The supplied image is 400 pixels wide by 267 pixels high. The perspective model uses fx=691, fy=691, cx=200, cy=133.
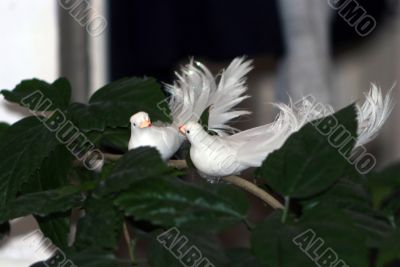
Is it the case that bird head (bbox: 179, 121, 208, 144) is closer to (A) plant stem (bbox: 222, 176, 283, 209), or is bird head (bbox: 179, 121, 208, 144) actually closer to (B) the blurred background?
(A) plant stem (bbox: 222, 176, 283, 209)

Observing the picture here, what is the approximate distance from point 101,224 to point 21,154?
0.30 feet

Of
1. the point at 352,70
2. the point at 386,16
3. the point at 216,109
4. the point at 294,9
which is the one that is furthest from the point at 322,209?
the point at 352,70

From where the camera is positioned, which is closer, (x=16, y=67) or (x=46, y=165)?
(x=46, y=165)

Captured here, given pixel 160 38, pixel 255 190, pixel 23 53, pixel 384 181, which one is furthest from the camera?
pixel 160 38

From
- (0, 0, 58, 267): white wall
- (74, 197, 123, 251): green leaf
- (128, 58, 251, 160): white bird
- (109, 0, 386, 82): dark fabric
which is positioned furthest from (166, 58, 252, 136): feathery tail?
(109, 0, 386, 82): dark fabric

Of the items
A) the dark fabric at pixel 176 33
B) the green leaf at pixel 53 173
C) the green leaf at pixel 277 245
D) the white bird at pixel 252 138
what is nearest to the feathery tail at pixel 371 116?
the white bird at pixel 252 138

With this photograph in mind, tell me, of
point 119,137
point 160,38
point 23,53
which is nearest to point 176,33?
point 160,38

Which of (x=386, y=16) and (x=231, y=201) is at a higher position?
(x=386, y=16)

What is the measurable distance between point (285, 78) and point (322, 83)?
0.08 m

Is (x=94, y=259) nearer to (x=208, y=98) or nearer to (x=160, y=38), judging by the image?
(x=208, y=98)

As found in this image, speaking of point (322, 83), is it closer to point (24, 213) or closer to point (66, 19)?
point (66, 19)

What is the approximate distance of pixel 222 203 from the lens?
0.42 metres

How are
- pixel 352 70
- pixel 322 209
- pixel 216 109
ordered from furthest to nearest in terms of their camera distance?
pixel 352 70
pixel 216 109
pixel 322 209

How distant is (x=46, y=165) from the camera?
53 cm
